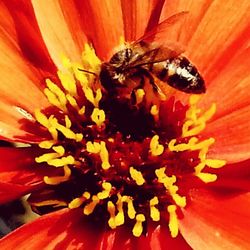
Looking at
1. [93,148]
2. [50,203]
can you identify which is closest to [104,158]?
[93,148]

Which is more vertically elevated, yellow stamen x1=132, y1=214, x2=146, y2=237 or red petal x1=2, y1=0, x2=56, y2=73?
red petal x1=2, y1=0, x2=56, y2=73

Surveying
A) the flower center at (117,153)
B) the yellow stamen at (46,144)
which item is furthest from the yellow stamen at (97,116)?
the yellow stamen at (46,144)

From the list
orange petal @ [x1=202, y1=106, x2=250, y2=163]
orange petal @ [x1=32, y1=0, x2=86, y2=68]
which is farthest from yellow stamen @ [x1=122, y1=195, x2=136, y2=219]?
orange petal @ [x1=32, y1=0, x2=86, y2=68]

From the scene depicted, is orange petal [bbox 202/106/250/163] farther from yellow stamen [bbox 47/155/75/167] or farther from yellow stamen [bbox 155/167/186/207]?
yellow stamen [bbox 47/155/75/167]

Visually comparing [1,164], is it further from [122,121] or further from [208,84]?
[208,84]

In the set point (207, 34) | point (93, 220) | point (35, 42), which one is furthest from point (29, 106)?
point (207, 34)

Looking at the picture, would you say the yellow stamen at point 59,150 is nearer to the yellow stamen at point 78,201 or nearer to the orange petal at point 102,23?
the yellow stamen at point 78,201
